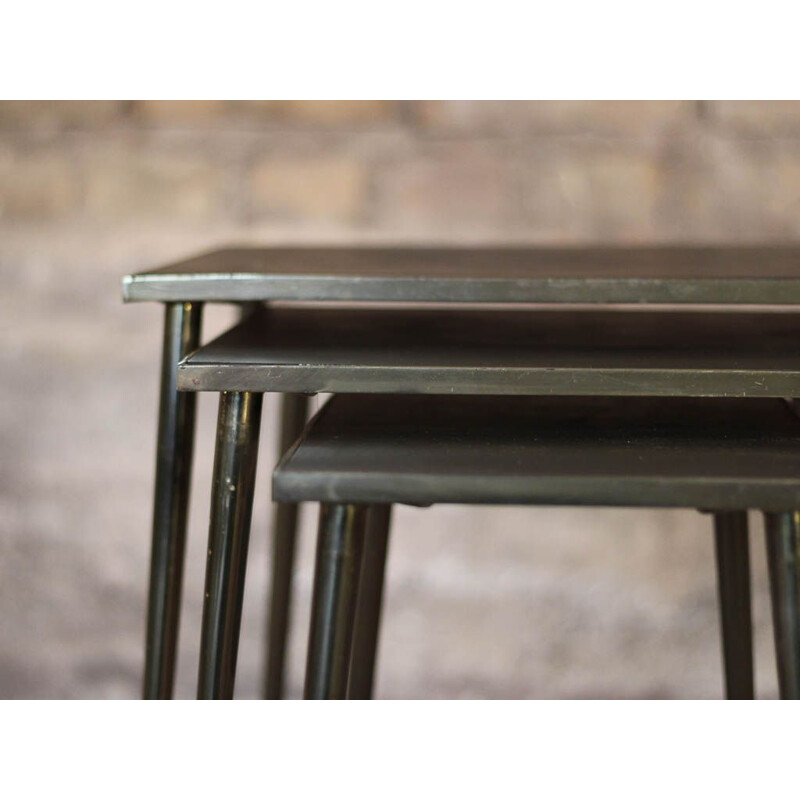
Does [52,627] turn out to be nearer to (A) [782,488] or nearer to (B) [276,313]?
(B) [276,313]

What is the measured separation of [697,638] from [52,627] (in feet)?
3.05

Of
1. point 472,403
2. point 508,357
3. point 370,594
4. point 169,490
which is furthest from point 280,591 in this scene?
point 508,357

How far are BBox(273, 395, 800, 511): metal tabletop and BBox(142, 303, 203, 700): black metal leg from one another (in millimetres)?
147

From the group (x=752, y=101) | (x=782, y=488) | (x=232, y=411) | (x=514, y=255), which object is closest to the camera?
(x=782, y=488)

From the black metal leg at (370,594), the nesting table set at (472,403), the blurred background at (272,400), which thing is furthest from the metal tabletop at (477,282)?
the blurred background at (272,400)

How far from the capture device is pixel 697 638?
1.45 m

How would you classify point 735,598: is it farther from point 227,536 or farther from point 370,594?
point 227,536

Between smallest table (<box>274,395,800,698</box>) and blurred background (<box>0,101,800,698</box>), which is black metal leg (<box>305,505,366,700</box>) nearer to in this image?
smallest table (<box>274,395,800,698</box>)

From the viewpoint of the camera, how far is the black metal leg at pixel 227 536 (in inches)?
32.6

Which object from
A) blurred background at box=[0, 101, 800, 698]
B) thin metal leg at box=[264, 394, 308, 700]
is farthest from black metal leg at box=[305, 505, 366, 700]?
blurred background at box=[0, 101, 800, 698]

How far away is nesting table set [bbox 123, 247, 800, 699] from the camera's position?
2.37 ft

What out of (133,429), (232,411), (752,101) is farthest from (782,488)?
(133,429)

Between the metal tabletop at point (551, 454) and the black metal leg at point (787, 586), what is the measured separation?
0.14 ft

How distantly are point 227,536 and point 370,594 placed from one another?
0.34 metres
